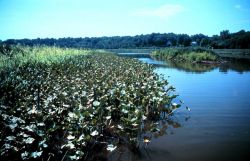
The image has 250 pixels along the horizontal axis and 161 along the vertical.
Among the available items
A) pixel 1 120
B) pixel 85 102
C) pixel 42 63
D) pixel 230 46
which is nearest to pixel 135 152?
pixel 85 102

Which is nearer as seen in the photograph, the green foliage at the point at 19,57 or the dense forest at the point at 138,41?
the green foliage at the point at 19,57

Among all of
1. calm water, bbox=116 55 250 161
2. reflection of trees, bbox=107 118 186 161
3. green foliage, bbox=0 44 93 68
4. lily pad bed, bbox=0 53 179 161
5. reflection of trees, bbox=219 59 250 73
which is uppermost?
green foliage, bbox=0 44 93 68

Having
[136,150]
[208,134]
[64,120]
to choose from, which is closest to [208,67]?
[208,134]

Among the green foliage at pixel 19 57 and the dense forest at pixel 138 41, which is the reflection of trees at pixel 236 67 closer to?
the green foliage at pixel 19 57

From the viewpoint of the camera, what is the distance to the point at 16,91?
23.3ft

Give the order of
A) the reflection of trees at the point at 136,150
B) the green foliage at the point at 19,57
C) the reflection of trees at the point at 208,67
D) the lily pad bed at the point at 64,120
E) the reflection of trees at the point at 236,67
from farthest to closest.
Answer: the reflection of trees at the point at 208,67 < the reflection of trees at the point at 236,67 < the green foliage at the point at 19,57 < the reflection of trees at the point at 136,150 < the lily pad bed at the point at 64,120

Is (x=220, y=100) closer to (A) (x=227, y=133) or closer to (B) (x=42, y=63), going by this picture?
(A) (x=227, y=133)

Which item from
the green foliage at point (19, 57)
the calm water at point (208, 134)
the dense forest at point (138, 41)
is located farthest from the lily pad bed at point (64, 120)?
the dense forest at point (138, 41)

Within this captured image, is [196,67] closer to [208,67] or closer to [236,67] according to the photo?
[208,67]

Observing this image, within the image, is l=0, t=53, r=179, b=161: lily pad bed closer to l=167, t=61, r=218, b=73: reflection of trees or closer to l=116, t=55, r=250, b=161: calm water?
l=116, t=55, r=250, b=161: calm water

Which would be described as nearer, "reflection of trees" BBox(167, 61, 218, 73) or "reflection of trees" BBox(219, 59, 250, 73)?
"reflection of trees" BBox(219, 59, 250, 73)

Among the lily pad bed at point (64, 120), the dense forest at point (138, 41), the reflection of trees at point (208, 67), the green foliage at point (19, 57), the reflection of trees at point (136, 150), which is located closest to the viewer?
the lily pad bed at point (64, 120)

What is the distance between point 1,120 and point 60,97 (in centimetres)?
246

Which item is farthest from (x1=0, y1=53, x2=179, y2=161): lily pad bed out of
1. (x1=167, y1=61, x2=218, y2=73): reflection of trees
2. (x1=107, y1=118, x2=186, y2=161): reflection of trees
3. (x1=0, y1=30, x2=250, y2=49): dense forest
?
(x1=0, y1=30, x2=250, y2=49): dense forest
